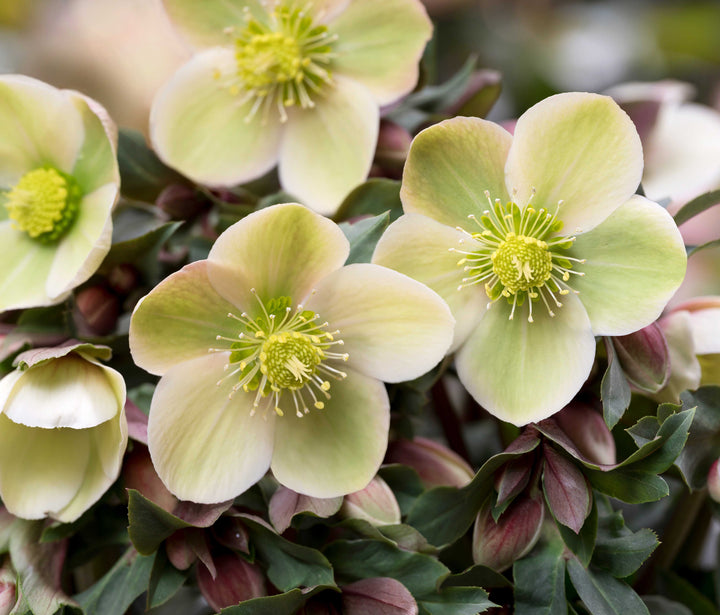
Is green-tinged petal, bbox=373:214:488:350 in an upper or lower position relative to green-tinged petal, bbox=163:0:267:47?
lower

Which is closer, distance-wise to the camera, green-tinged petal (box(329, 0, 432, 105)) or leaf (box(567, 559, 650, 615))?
leaf (box(567, 559, 650, 615))

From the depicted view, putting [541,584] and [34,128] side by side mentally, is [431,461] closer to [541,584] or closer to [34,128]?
[541,584]

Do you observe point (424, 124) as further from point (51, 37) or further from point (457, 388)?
point (51, 37)

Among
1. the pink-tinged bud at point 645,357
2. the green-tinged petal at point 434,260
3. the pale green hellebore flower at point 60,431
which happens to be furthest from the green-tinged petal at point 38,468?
the pink-tinged bud at point 645,357

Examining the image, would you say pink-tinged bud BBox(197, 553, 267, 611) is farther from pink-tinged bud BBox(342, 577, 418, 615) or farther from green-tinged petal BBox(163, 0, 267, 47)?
green-tinged petal BBox(163, 0, 267, 47)

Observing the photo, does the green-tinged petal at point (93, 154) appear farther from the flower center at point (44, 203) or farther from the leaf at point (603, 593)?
the leaf at point (603, 593)

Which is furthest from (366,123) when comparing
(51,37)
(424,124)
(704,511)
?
(51,37)

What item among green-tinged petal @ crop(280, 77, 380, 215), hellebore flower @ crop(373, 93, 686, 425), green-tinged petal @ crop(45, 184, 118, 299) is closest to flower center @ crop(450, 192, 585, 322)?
hellebore flower @ crop(373, 93, 686, 425)
